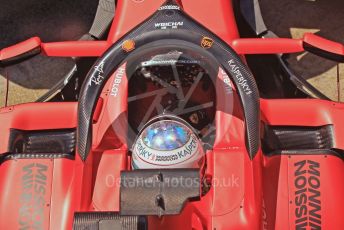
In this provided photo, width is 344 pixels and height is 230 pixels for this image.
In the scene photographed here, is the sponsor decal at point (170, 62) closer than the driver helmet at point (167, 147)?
No

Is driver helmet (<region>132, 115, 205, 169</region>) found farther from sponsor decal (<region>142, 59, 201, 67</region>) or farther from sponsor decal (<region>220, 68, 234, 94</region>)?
sponsor decal (<region>142, 59, 201, 67</region>)

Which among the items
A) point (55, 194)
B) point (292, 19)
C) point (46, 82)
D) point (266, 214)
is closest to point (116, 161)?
point (55, 194)

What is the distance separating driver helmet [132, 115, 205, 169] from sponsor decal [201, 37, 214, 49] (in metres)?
0.76

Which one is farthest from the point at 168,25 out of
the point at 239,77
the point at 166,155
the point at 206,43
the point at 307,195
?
the point at 307,195

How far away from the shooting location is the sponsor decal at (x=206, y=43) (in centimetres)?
429

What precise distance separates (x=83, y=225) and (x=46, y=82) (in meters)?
3.53

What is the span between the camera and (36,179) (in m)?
4.65

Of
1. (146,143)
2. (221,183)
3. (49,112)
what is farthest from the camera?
(49,112)

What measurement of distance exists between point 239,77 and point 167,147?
95 cm

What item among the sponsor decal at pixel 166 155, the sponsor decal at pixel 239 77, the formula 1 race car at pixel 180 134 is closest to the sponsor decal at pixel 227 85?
the formula 1 race car at pixel 180 134

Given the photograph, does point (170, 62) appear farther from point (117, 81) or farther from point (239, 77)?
point (239, 77)

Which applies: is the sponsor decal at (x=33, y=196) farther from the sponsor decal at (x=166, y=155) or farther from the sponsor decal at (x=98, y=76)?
the sponsor decal at (x=166, y=155)

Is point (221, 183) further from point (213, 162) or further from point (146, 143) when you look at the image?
point (146, 143)

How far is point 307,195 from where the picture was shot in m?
4.46
